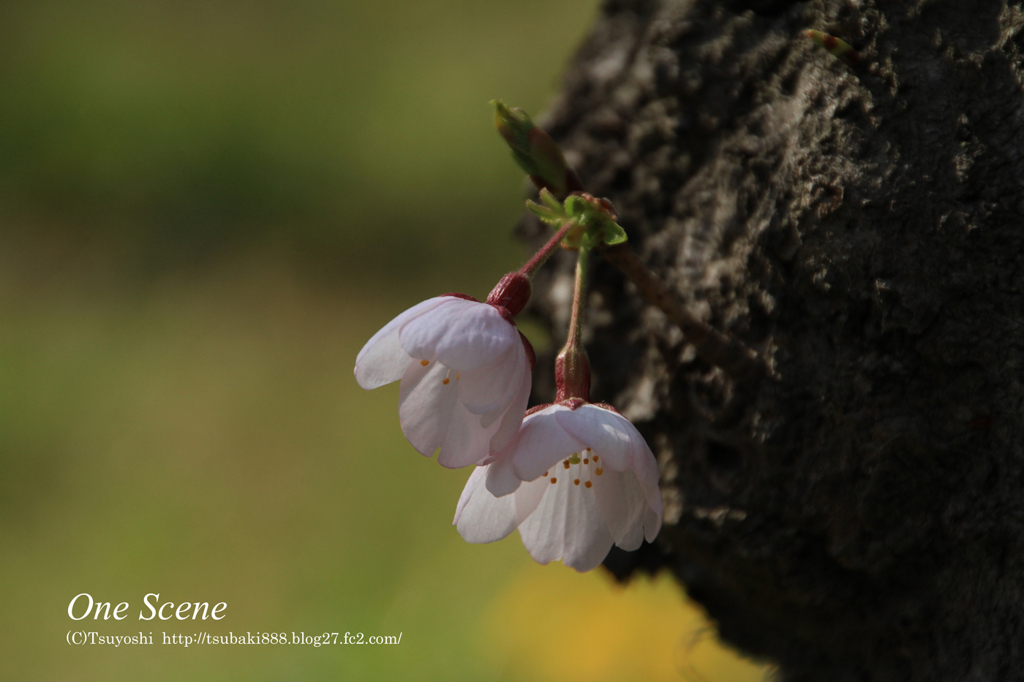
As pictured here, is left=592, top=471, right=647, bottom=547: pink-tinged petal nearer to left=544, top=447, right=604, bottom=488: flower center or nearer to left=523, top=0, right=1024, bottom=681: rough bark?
left=544, top=447, right=604, bottom=488: flower center

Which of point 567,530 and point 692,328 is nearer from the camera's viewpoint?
point 567,530

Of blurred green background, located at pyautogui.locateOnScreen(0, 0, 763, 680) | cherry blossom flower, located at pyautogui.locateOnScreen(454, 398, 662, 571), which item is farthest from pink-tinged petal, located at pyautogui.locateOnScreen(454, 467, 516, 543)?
blurred green background, located at pyautogui.locateOnScreen(0, 0, 763, 680)

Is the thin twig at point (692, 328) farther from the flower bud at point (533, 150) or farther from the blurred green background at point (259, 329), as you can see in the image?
the blurred green background at point (259, 329)

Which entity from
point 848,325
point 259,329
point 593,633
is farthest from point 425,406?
point 259,329

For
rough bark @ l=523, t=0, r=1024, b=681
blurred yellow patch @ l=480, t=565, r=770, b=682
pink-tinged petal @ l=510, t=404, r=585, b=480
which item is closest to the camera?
pink-tinged petal @ l=510, t=404, r=585, b=480

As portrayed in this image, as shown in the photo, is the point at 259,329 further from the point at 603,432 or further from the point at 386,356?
the point at 603,432

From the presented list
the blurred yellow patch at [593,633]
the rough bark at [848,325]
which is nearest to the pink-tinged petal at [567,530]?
the rough bark at [848,325]
